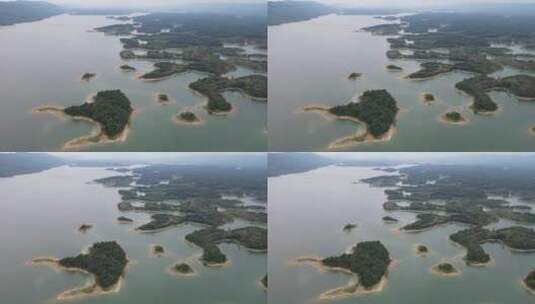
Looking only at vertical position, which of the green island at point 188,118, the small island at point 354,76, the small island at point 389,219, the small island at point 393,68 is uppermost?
the small island at point 393,68

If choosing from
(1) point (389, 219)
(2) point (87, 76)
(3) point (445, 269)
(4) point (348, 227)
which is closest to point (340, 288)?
(4) point (348, 227)

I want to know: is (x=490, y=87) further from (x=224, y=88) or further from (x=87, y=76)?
(x=87, y=76)

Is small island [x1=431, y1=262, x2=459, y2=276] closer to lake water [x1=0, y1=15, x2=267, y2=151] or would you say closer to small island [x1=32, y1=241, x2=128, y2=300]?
lake water [x1=0, y1=15, x2=267, y2=151]

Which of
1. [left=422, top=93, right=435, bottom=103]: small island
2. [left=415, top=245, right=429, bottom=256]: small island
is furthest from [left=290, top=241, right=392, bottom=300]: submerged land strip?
[left=422, top=93, right=435, bottom=103]: small island

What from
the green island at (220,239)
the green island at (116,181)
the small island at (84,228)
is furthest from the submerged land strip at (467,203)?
the small island at (84,228)

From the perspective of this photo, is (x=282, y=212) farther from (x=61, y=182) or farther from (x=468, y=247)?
(x=61, y=182)

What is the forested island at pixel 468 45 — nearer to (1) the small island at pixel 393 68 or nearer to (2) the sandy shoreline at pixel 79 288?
(1) the small island at pixel 393 68

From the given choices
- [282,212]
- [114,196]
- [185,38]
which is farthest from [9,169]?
[282,212]
